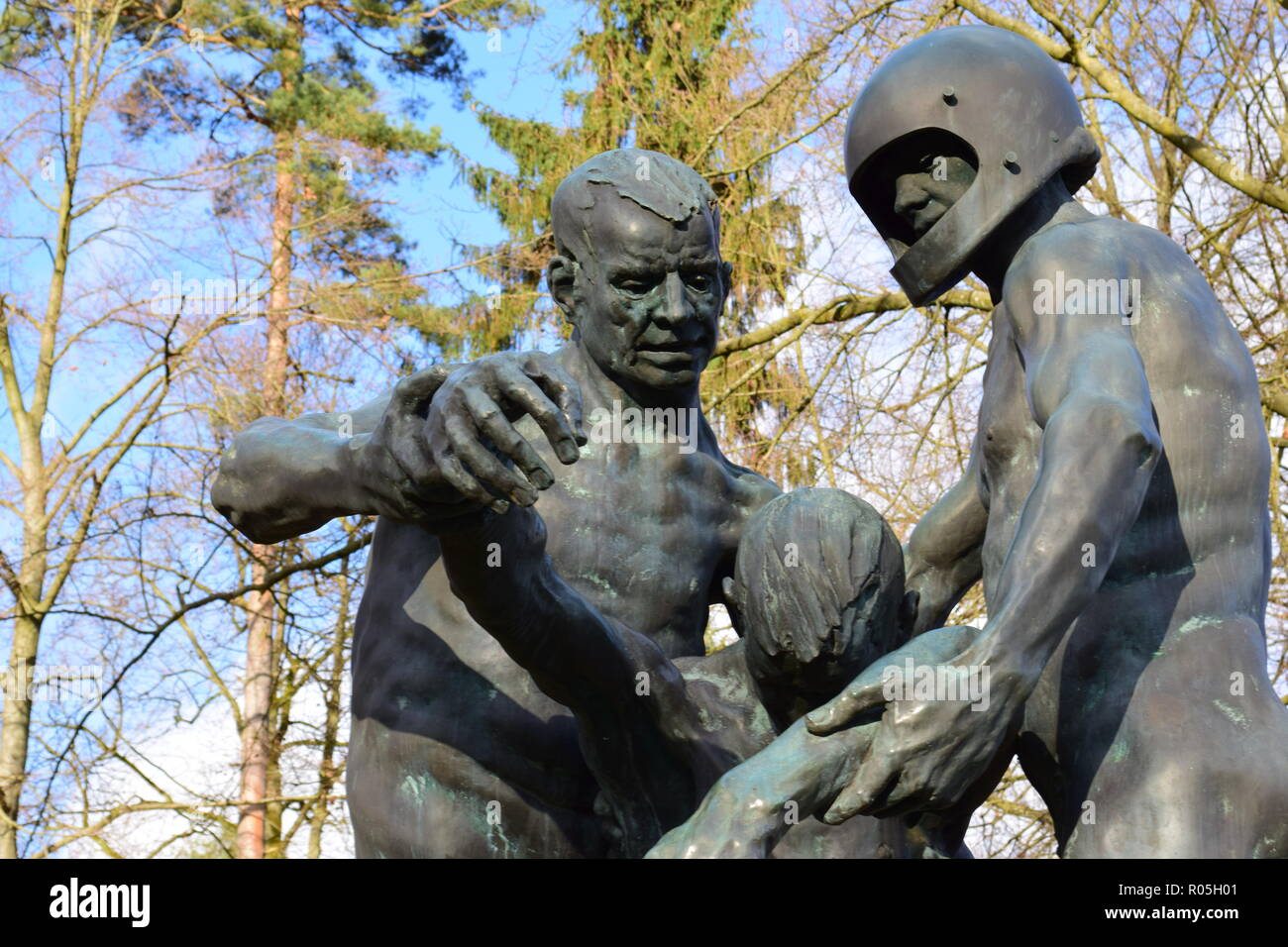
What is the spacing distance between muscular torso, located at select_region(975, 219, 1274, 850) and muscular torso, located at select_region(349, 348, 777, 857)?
2.57 ft

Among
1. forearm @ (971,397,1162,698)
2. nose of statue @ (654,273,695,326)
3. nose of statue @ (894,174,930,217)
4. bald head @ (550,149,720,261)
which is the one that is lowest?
forearm @ (971,397,1162,698)

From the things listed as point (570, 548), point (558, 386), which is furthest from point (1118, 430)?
point (570, 548)

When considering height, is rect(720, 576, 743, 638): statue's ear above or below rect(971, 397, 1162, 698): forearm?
above

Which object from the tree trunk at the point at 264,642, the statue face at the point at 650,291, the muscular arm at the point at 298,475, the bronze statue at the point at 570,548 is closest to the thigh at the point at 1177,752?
the bronze statue at the point at 570,548

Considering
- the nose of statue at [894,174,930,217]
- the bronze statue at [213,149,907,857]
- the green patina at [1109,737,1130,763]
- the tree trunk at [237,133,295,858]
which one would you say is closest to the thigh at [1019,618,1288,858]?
the green patina at [1109,737,1130,763]

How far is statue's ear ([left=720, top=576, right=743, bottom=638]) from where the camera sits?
3.70 m

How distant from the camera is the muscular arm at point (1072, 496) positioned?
305cm

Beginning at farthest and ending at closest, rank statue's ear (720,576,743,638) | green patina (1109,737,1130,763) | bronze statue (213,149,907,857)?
bronze statue (213,149,907,857) < statue's ear (720,576,743,638) < green patina (1109,737,1130,763)

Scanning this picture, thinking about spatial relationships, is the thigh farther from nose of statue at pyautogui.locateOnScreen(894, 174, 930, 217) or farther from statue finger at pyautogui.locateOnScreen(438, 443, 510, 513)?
statue finger at pyautogui.locateOnScreen(438, 443, 510, 513)

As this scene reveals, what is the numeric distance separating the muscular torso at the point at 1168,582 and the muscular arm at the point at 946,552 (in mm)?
461

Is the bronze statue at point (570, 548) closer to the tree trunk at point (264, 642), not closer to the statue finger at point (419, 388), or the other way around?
the statue finger at point (419, 388)

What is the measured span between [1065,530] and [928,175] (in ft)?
3.24

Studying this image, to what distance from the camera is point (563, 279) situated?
13.7 ft

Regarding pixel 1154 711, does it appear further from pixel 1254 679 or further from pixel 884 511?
pixel 884 511
